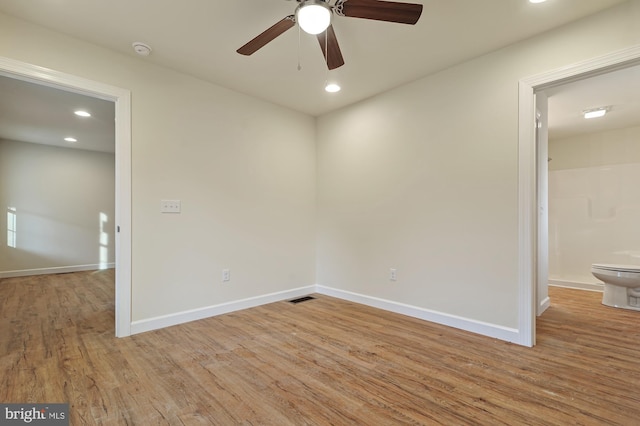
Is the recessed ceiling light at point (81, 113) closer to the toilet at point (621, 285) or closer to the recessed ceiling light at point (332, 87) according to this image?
the recessed ceiling light at point (332, 87)

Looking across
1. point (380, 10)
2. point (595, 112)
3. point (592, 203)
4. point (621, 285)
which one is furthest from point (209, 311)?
point (592, 203)

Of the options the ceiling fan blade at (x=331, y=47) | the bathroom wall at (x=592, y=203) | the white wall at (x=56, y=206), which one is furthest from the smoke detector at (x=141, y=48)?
the bathroom wall at (x=592, y=203)

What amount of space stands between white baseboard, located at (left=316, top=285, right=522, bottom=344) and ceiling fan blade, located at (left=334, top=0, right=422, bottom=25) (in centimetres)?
247

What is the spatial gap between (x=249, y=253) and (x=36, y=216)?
4.94 m

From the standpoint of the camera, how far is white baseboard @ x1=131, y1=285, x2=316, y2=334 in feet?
9.08

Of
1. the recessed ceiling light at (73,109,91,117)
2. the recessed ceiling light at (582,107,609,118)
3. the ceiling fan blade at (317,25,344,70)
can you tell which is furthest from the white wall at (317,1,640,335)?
the recessed ceiling light at (73,109,91,117)

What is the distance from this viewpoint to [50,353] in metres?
2.31

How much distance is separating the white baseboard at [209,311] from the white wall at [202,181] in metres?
0.05

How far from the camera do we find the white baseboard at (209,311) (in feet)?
9.08

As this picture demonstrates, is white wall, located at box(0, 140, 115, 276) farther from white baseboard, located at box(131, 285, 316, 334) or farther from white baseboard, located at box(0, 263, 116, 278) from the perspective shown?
white baseboard, located at box(131, 285, 316, 334)

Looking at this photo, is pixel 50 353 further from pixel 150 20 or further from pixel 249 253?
pixel 150 20

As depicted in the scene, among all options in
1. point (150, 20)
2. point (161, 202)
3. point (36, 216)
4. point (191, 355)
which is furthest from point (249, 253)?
point (36, 216)

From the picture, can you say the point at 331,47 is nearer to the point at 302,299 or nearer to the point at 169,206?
the point at 169,206

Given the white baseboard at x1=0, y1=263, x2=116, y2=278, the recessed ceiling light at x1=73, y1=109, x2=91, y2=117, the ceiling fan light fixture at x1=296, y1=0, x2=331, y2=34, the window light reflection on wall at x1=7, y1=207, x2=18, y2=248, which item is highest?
the recessed ceiling light at x1=73, y1=109, x2=91, y2=117
